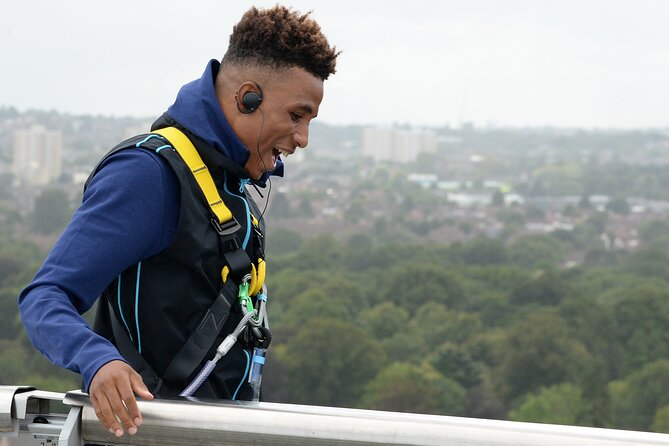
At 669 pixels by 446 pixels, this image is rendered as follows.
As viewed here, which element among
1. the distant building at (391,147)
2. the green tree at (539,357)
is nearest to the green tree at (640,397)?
the green tree at (539,357)

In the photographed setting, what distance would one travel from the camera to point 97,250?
2.46 metres

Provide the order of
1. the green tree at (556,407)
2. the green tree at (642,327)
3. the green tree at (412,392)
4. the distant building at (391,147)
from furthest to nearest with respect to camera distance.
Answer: the distant building at (391,147) → the green tree at (642,327) → the green tree at (412,392) → the green tree at (556,407)

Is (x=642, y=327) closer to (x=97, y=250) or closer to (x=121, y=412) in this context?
(x=97, y=250)

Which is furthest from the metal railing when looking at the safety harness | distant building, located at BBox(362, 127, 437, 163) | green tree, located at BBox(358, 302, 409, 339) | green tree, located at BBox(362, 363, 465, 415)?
distant building, located at BBox(362, 127, 437, 163)

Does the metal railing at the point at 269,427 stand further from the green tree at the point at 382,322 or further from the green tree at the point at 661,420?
the green tree at the point at 382,322

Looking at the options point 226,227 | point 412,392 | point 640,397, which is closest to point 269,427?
point 226,227

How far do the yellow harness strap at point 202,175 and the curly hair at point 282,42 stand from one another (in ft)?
0.94

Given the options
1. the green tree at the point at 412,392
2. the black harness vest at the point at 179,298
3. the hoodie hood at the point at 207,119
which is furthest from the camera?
the green tree at the point at 412,392

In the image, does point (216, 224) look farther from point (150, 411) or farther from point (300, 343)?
point (300, 343)

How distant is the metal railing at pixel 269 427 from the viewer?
2037 mm

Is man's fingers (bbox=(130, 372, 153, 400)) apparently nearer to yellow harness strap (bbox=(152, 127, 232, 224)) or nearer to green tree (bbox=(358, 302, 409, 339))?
yellow harness strap (bbox=(152, 127, 232, 224))

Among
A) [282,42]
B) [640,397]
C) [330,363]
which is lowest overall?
[330,363]

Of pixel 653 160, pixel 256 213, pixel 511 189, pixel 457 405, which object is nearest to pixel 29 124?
pixel 511 189

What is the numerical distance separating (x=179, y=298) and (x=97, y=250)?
0.26 meters
